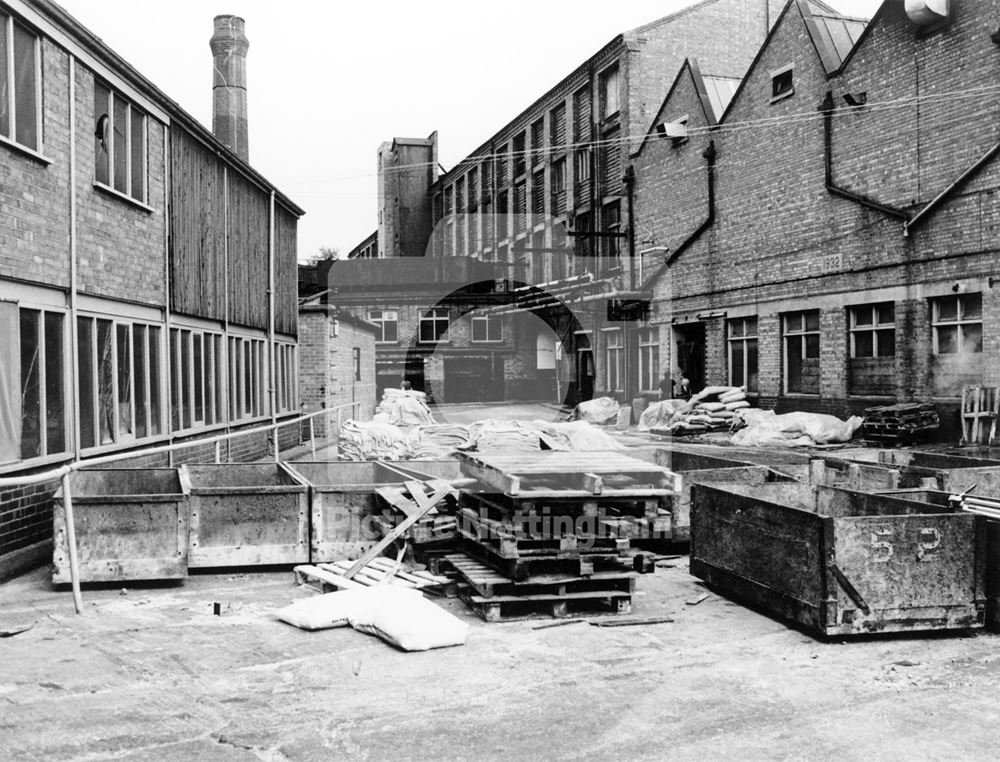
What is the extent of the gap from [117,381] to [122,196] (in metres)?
2.24

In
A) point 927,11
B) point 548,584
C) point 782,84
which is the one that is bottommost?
point 548,584

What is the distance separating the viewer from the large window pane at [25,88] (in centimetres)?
898

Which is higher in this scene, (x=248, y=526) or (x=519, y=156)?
(x=519, y=156)

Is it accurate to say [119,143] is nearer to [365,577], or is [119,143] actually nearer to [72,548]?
[72,548]

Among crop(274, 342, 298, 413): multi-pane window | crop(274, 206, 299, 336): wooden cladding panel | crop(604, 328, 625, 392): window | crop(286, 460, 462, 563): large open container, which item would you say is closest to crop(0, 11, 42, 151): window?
crop(286, 460, 462, 563): large open container

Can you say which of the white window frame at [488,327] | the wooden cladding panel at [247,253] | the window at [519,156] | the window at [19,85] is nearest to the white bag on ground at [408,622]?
the window at [19,85]

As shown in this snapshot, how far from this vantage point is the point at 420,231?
5531 centimetres

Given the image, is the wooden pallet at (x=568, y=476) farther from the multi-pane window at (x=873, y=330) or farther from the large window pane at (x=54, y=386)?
the multi-pane window at (x=873, y=330)

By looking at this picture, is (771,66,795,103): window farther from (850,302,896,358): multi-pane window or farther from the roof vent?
(850,302,896,358): multi-pane window

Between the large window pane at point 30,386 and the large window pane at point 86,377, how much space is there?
106 centimetres

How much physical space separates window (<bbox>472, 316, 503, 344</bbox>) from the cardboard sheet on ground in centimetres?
3703

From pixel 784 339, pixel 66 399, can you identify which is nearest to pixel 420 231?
pixel 784 339

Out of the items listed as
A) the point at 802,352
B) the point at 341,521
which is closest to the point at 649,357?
the point at 802,352

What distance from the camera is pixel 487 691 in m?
5.52
